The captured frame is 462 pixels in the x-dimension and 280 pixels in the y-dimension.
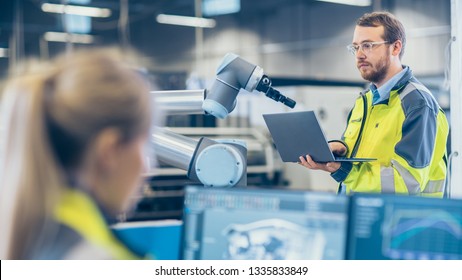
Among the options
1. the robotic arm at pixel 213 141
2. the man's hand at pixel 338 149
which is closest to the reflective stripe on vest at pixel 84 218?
the robotic arm at pixel 213 141

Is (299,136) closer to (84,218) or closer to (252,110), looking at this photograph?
(84,218)

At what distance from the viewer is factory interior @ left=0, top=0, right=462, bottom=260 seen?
1.09 metres

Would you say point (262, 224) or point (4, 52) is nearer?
point (262, 224)

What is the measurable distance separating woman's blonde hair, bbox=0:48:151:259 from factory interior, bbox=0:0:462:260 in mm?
122

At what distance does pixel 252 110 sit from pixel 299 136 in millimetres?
3320

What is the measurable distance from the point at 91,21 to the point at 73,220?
15.5ft

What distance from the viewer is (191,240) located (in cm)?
119

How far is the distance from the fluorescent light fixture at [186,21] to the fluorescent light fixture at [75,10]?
1.77ft

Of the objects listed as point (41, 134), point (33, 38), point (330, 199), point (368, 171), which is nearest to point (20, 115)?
point (41, 134)

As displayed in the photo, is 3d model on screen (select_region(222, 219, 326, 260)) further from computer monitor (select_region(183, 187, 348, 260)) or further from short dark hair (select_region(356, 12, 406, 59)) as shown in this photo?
short dark hair (select_region(356, 12, 406, 59))

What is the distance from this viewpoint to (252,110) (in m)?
5.36

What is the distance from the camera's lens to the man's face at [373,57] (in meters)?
2.33

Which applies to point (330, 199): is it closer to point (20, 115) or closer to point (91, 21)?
point (20, 115)

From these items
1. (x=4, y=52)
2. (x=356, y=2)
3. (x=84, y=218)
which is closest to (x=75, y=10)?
(x=4, y=52)
